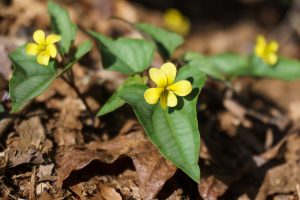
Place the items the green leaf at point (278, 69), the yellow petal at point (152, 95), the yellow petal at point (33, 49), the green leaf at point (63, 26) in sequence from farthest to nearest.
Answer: the green leaf at point (278, 69) < the green leaf at point (63, 26) < the yellow petal at point (33, 49) < the yellow petal at point (152, 95)

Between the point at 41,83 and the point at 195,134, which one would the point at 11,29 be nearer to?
the point at 41,83

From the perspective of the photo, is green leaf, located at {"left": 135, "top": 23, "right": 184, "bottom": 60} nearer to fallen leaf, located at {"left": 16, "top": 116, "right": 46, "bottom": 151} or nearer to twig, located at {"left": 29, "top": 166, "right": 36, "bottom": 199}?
fallen leaf, located at {"left": 16, "top": 116, "right": 46, "bottom": 151}

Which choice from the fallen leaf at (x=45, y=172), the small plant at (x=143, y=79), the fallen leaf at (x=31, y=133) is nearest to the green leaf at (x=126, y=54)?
the small plant at (x=143, y=79)

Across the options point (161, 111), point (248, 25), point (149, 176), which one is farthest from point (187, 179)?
point (248, 25)

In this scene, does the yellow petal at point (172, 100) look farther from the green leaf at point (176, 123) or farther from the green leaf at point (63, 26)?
the green leaf at point (63, 26)

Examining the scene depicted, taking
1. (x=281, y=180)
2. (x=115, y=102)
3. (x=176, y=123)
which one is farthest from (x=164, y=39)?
(x=281, y=180)
